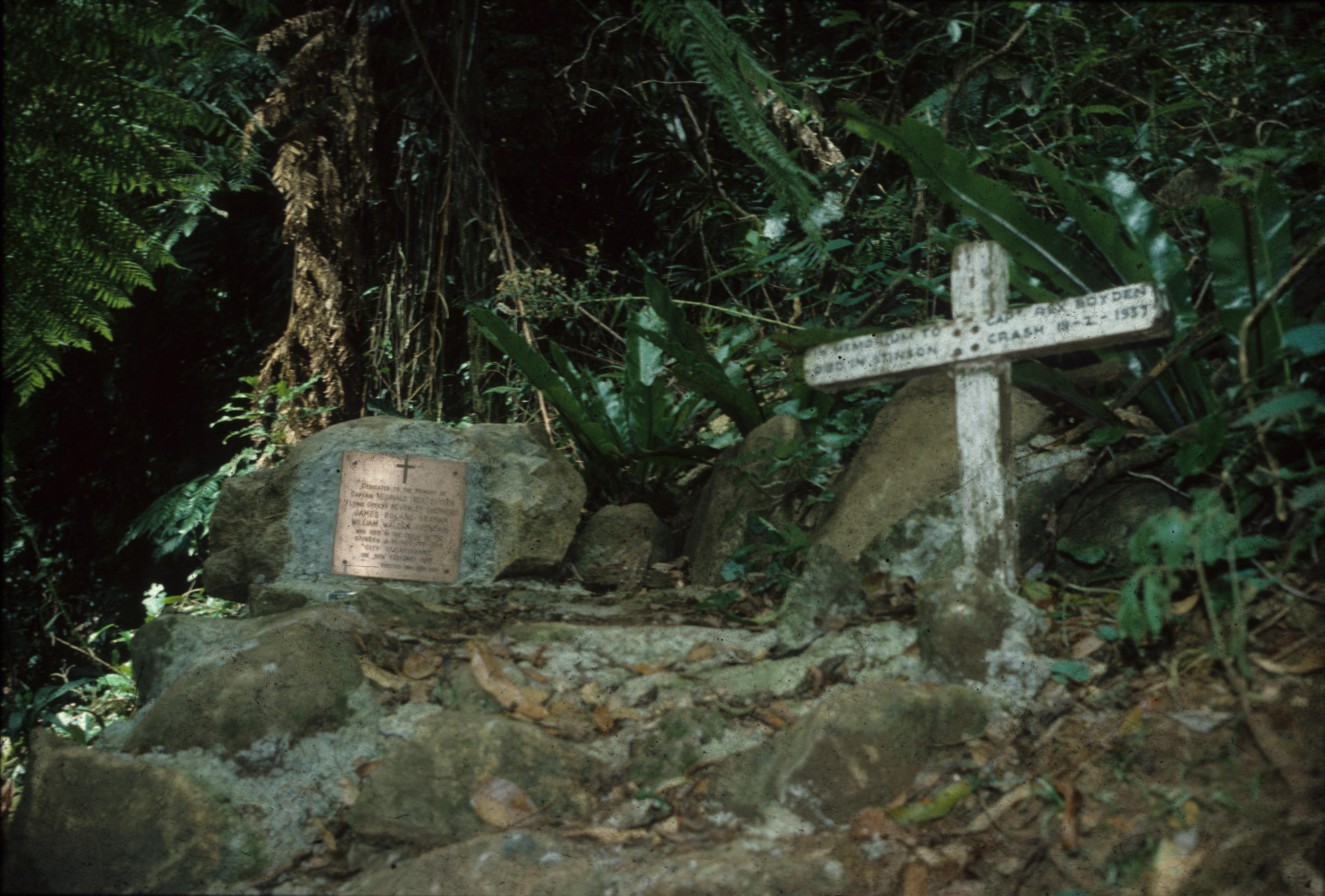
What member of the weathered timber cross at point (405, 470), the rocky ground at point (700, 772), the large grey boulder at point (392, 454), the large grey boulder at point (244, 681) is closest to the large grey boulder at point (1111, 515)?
the rocky ground at point (700, 772)

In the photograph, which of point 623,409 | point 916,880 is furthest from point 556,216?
point 916,880

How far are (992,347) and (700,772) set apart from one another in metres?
1.37

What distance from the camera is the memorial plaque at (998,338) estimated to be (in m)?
2.15

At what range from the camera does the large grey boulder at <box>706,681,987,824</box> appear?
1.77 meters

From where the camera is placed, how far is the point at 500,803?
1.86m

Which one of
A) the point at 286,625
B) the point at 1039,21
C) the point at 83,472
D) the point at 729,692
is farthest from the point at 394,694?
the point at 83,472

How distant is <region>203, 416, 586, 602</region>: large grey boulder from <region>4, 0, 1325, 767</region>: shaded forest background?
20 centimetres

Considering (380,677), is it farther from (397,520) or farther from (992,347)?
(992,347)

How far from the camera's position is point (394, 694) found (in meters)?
2.26

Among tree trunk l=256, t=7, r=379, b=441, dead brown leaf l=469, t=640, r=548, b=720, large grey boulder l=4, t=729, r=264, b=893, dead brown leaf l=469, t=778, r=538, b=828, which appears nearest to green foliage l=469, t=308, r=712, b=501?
tree trunk l=256, t=7, r=379, b=441

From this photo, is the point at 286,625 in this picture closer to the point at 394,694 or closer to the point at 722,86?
the point at 394,694

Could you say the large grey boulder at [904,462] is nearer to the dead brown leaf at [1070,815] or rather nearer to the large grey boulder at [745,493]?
the large grey boulder at [745,493]

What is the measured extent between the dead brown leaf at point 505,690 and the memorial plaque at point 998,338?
1293mm

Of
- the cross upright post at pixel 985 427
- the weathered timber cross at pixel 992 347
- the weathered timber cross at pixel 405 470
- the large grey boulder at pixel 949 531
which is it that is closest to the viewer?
the weathered timber cross at pixel 992 347
